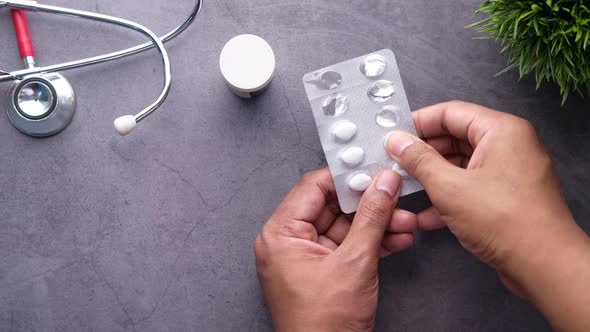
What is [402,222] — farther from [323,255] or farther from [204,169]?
[204,169]

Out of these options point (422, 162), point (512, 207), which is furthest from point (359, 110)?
point (512, 207)

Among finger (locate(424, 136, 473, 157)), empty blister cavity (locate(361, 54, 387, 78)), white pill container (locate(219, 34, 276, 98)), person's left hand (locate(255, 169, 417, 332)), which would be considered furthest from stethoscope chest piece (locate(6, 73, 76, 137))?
finger (locate(424, 136, 473, 157))

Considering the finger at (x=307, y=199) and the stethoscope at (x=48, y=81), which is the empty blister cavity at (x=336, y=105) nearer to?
the finger at (x=307, y=199)

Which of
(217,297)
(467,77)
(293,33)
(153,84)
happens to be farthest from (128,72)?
(467,77)

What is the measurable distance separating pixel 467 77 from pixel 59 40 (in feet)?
2.42

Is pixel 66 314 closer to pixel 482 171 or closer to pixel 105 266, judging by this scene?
pixel 105 266

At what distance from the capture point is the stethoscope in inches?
31.9

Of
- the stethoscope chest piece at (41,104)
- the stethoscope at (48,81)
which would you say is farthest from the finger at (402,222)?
the stethoscope chest piece at (41,104)

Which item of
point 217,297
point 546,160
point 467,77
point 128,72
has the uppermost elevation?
point 128,72

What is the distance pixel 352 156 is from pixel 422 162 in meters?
0.11

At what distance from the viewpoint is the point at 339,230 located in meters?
0.83

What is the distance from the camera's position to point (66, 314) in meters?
0.85

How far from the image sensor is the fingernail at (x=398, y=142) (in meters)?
0.74

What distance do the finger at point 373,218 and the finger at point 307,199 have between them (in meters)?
0.08
